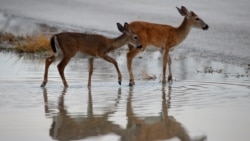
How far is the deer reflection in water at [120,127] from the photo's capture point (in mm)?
8055

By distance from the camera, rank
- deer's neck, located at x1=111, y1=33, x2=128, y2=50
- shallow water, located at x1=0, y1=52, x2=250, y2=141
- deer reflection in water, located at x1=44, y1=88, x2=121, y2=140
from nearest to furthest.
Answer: deer reflection in water, located at x1=44, y1=88, x2=121, y2=140 → shallow water, located at x1=0, y1=52, x2=250, y2=141 → deer's neck, located at x1=111, y1=33, x2=128, y2=50

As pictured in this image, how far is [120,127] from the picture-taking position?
860cm

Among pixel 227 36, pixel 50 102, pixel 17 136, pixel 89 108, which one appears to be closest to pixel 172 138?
pixel 17 136

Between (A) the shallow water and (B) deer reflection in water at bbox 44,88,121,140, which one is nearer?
(B) deer reflection in water at bbox 44,88,121,140

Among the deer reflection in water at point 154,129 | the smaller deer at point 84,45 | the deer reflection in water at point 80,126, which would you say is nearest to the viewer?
the deer reflection in water at point 154,129

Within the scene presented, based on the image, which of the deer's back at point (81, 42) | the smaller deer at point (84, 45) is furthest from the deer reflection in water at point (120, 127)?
the deer's back at point (81, 42)

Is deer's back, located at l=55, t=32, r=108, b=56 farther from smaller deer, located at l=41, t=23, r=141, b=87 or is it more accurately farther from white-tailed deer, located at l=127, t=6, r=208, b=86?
white-tailed deer, located at l=127, t=6, r=208, b=86

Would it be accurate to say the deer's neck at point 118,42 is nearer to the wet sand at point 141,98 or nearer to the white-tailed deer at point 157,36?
the white-tailed deer at point 157,36

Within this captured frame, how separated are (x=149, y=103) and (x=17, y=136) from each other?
306cm

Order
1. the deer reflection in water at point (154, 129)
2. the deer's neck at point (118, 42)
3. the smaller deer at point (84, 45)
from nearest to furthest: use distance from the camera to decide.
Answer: the deer reflection in water at point (154, 129)
the smaller deer at point (84, 45)
the deer's neck at point (118, 42)

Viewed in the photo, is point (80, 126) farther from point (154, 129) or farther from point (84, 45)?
point (84, 45)

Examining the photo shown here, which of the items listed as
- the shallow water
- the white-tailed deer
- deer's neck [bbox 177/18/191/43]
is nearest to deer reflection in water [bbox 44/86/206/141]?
the shallow water

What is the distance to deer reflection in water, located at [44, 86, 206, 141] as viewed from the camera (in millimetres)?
8055

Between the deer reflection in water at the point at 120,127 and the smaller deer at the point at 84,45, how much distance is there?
3776mm
